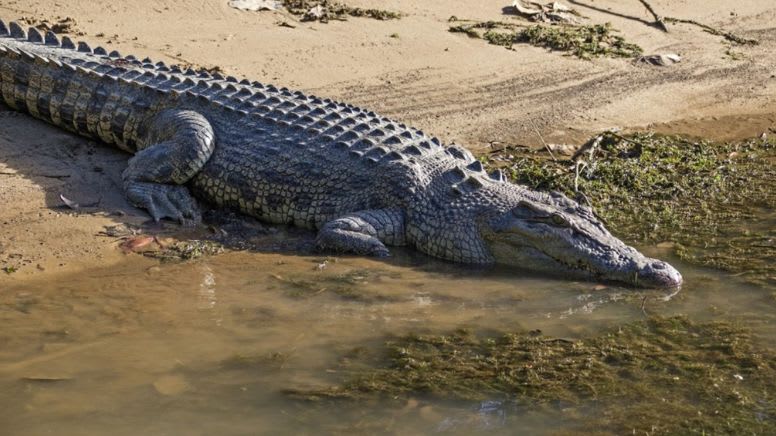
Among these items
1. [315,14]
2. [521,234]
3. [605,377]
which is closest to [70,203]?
[521,234]

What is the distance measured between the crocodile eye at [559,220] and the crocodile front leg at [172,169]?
2365 millimetres

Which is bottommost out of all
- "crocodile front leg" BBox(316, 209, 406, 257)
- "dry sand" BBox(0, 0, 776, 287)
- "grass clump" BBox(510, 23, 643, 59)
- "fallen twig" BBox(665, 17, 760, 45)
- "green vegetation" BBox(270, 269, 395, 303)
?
"green vegetation" BBox(270, 269, 395, 303)

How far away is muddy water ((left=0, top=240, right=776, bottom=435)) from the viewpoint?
4.46 metres

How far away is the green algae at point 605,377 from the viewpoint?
457cm

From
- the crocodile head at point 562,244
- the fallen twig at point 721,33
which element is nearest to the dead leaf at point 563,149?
the crocodile head at point 562,244

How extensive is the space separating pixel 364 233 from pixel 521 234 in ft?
3.26

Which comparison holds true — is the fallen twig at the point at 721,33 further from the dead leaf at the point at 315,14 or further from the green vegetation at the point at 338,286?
the green vegetation at the point at 338,286

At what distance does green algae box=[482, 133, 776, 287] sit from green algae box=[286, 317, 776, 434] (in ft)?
4.13

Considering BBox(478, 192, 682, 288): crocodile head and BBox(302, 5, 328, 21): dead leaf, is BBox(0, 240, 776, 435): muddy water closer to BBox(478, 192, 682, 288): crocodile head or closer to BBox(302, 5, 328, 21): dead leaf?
BBox(478, 192, 682, 288): crocodile head

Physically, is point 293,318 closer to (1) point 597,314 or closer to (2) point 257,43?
(1) point 597,314

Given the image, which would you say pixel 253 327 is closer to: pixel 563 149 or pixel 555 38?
pixel 563 149

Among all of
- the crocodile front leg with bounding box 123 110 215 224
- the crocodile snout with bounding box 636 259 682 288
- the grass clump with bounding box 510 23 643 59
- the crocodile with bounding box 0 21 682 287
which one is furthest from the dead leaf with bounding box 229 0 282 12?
the crocodile snout with bounding box 636 259 682 288

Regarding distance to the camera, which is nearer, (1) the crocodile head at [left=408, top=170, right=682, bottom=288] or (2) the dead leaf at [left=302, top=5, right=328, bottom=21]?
(1) the crocodile head at [left=408, top=170, right=682, bottom=288]

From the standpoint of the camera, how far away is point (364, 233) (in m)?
6.52
